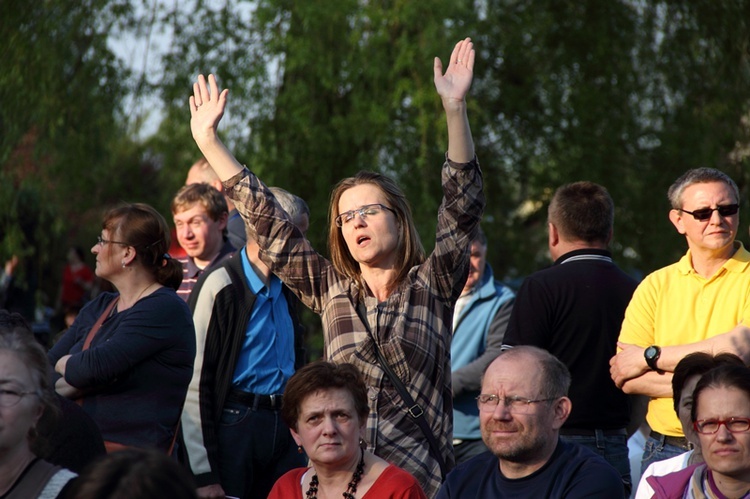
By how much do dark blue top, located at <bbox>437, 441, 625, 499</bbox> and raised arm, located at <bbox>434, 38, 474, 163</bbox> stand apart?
110cm

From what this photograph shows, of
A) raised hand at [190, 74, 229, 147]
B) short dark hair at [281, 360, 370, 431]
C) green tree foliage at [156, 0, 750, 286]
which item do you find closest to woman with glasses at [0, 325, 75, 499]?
short dark hair at [281, 360, 370, 431]

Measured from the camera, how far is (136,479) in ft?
7.89

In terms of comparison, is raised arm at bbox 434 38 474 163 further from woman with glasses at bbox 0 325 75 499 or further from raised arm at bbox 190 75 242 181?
woman with glasses at bbox 0 325 75 499

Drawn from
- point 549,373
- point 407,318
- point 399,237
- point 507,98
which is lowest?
point 549,373

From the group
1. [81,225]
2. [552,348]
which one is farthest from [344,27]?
[81,225]

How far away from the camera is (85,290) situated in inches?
596

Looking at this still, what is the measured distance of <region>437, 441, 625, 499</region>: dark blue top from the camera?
3836mm

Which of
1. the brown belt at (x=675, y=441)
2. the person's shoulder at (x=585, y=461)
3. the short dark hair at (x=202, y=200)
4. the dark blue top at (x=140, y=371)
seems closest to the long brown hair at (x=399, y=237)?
the dark blue top at (x=140, y=371)

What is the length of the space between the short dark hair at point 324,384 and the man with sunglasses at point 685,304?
1240 mm

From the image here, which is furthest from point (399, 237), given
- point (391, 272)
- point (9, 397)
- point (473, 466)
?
point (9, 397)

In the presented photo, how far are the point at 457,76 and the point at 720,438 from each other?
1.61 metres

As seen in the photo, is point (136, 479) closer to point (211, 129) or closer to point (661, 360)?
point (211, 129)

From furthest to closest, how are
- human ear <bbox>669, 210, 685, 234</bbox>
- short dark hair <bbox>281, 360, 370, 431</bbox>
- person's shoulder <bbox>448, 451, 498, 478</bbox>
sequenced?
1. human ear <bbox>669, 210, 685, 234</bbox>
2. short dark hair <bbox>281, 360, 370, 431</bbox>
3. person's shoulder <bbox>448, 451, 498, 478</bbox>

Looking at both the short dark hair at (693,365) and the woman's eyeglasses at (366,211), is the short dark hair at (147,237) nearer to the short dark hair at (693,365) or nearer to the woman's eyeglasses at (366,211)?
the woman's eyeglasses at (366,211)
